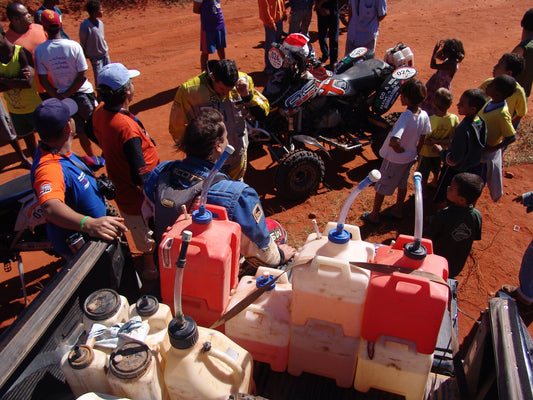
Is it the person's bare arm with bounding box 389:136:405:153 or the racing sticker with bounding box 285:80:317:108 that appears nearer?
the person's bare arm with bounding box 389:136:405:153

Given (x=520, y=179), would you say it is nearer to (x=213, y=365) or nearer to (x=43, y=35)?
(x=213, y=365)

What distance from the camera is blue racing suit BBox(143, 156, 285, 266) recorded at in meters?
2.44

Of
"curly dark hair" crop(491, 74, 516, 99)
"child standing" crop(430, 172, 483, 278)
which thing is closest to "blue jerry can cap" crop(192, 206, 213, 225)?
"child standing" crop(430, 172, 483, 278)

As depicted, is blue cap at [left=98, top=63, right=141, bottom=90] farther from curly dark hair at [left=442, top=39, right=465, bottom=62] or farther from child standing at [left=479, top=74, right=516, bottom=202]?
curly dark hair at [left=442, top=39, right=465, bottom=62]

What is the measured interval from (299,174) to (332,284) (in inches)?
147

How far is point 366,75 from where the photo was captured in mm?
5852

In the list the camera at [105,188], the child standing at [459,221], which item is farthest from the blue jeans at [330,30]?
the camera at [105,188]

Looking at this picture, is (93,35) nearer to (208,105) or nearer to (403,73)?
(208,105)

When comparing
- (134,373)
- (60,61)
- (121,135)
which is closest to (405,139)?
(121,135)

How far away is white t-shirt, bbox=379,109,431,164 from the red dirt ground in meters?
Answer: 1.09

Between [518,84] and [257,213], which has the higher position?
[257,213]

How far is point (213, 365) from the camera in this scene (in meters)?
1.65

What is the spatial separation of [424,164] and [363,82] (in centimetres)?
149

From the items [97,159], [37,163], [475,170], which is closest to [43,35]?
[97,159]
